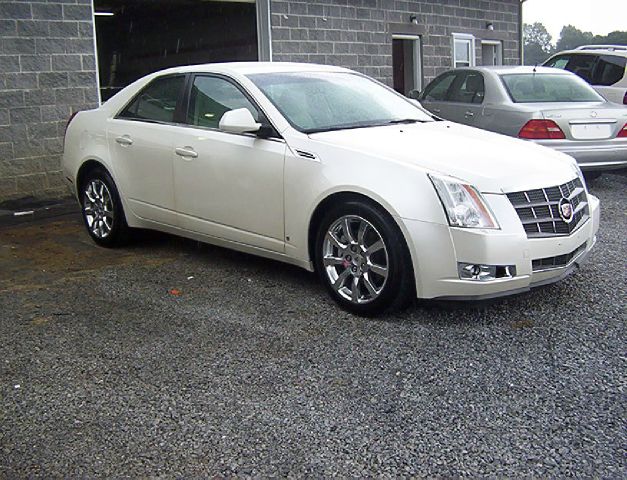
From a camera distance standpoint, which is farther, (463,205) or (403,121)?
(403,121)

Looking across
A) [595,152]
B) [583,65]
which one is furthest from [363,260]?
[583,65]

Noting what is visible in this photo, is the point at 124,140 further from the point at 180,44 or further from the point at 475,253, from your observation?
the point at 180,44

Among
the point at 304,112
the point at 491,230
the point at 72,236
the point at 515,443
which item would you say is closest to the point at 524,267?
the point at 491,230

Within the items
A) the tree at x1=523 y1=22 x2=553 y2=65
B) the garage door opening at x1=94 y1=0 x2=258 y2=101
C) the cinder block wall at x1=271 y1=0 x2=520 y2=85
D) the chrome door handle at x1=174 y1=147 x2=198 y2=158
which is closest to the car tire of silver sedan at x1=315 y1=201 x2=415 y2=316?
the chrome door handle at x1=174 y1=147 x2=198 y2=158

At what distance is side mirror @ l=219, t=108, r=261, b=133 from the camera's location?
561 centimetres

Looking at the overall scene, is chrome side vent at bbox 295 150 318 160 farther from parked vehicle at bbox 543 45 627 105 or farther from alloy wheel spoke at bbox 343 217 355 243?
parked vehicle at bbox 543 45 627 105

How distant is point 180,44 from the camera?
49.8 feet

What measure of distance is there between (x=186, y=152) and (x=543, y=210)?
2.73 metres

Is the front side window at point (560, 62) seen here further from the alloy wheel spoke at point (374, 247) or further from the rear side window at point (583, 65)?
the alloy wheel spoke at point (374, 247)

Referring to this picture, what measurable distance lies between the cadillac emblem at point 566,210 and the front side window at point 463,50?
1176 cm

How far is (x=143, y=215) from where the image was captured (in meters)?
6.74

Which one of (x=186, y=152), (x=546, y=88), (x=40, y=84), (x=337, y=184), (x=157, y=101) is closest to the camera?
(x=337, y=184)

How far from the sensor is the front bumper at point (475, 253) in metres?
4.68

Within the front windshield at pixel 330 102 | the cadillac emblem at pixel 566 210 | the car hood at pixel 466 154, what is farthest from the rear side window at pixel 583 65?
the cadillac emblem at pixel 566 210
